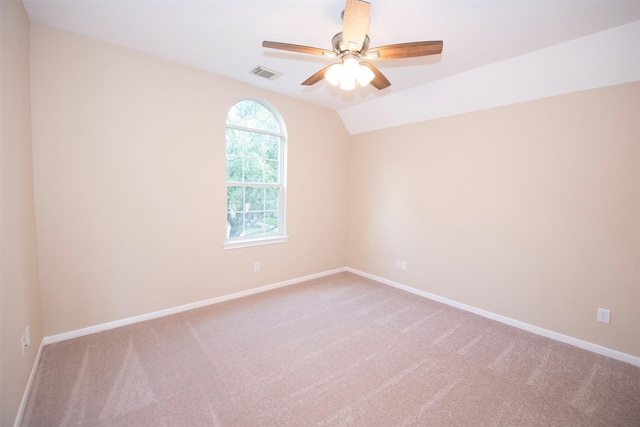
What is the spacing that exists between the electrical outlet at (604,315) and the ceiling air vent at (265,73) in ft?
12.5

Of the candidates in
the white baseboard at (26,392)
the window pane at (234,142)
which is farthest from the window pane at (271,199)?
the white baseboard at (26,392)

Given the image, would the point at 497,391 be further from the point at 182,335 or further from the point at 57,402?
the point at 57,402

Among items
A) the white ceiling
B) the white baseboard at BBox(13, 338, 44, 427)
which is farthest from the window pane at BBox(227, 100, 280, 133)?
the white baseboard at BBox(13, 338, 44, 427)

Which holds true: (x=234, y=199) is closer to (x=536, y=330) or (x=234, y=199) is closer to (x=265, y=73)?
(x=265, y=73)

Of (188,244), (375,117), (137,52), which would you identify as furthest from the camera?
(375,117)

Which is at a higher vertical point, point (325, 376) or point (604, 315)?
point (604, 315)

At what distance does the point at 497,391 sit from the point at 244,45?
340 cm

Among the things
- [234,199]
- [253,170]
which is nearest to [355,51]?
[253,170]

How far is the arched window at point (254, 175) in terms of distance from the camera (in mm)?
3379

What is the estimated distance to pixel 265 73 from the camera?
296 centimetres

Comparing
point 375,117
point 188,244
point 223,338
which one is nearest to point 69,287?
point 188,244

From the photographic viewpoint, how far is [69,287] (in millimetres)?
2385

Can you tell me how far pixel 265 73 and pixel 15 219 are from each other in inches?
94.9

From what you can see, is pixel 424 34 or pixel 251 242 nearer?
pixel 424 34
